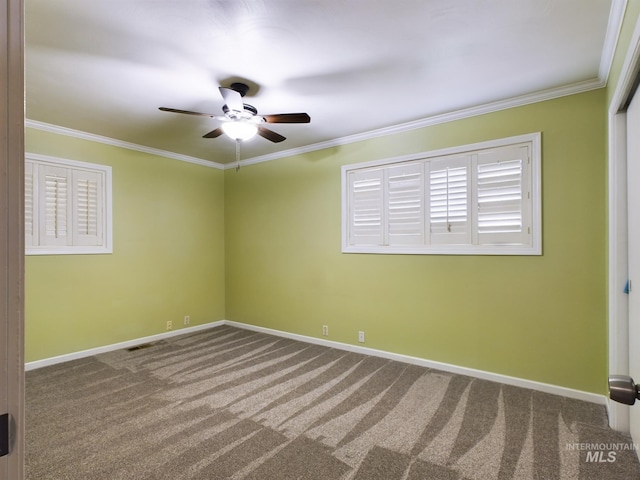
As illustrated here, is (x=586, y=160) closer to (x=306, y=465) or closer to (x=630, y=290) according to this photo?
(x=630, y=290)

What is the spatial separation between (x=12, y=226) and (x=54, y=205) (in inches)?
154

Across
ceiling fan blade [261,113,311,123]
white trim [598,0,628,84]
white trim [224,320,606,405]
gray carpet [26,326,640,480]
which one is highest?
white trim [598,0,628,84]

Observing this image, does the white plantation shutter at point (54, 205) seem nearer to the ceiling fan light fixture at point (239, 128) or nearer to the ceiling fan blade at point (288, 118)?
the ceiling fan light fixture at point (239, 128)

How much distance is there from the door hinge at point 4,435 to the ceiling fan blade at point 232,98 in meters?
2.26

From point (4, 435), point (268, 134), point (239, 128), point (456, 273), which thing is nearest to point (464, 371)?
point (456, 273)

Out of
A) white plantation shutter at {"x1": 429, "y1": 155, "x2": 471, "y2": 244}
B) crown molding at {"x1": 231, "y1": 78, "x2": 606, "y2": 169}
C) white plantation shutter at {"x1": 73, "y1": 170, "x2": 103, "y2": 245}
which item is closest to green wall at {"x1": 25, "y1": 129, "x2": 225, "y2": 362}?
white plantation shutter at {"x1": 73, "y1": 170, "x2": 103, "y2": 245}

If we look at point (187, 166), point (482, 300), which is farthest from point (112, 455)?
point (187, 166)

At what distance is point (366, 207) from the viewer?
3982 mm

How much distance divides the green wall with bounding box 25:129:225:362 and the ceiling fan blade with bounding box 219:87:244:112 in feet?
7.99

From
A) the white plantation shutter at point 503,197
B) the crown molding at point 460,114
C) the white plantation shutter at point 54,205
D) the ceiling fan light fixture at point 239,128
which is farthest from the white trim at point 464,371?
the white plantation shutter at point 54,205

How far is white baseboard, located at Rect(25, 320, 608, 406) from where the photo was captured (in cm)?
284

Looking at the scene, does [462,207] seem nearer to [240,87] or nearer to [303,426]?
[240,87]

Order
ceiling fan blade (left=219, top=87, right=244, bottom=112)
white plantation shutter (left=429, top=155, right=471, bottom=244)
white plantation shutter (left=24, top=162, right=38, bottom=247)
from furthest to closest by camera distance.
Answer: white plantation shutter (left=24, top=162, right=38, bottom=247) → white plantation shutter (left=429, top=155, right=471, bottom=244) → ceiling fan blade (left=219, top=87, right=244, bottom=112)

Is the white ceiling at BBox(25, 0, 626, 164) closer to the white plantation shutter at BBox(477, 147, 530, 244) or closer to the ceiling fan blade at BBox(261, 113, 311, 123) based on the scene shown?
the ceiling fan blade at BBox(261, 113, 311, 123)
